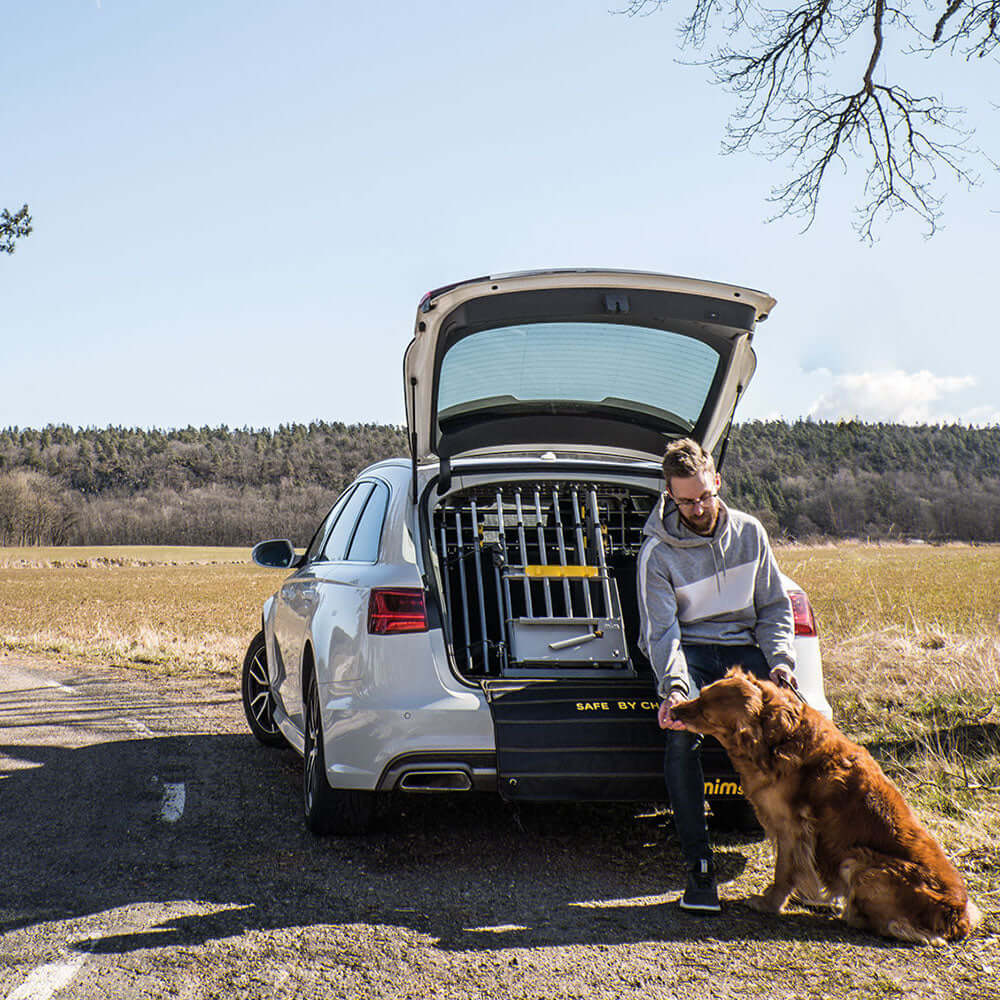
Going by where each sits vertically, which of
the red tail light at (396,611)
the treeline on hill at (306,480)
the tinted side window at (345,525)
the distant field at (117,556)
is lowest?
the red tail light at (396,611)

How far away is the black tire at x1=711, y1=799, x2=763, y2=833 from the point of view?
503 cm

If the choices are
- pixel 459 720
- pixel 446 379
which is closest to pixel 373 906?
pixel 459 720

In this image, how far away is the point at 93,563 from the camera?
74688 millimetres

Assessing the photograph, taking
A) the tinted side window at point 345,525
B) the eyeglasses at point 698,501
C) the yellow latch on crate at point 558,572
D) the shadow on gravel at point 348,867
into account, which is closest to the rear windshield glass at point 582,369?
the tinted side window at point 345,525

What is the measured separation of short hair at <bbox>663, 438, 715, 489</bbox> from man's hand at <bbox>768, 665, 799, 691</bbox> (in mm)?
845

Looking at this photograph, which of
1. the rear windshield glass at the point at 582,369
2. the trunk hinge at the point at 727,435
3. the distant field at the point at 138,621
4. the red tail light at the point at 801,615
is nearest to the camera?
the red tail light at the point at 801,615

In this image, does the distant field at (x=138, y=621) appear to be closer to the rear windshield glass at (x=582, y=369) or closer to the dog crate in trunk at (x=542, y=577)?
the dog crate in trunk at (x=542, y=577)

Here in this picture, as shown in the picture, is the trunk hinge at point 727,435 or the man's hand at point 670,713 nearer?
the man's hand at point 670,713

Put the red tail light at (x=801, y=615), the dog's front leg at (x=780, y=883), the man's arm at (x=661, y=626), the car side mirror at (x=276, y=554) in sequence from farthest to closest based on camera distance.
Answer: the car side mirror at (x=276, y=554) < the red tail light at (x=801, y=615) < the man's arm at (x=661, y=626) < the dog's front leg at (x=780, y=883)

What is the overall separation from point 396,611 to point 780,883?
1890 mm

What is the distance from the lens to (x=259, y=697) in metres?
7.41

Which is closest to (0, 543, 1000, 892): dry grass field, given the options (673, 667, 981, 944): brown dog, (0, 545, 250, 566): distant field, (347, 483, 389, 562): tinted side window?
(673, 667, 981, 944): brown dog

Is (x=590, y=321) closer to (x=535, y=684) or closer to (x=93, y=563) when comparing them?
(x=535, y=684)

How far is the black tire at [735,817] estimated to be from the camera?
5.03m
